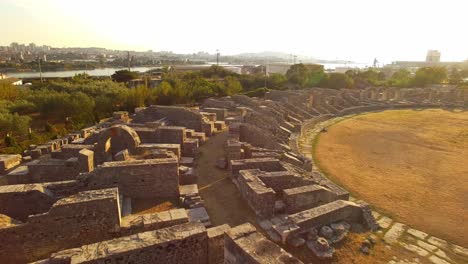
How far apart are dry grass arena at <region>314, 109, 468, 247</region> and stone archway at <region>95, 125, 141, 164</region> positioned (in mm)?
9572

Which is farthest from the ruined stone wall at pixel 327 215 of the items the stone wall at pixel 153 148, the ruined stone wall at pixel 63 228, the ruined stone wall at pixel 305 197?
the stone wall at pixel 153 148

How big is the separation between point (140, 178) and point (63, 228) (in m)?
2.64

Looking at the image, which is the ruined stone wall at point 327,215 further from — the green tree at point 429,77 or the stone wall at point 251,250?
the green tree at point 429,77

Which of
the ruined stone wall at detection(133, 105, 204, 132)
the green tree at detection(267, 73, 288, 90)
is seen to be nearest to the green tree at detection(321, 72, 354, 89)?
the green tree at detection(267, 73, 288, 90)

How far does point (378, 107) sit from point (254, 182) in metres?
30.9

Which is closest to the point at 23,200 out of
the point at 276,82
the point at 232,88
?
the point at 232,88

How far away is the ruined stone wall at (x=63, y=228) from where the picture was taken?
6.69 metres

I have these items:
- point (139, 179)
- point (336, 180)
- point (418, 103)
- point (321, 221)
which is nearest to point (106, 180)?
point (139, 179)

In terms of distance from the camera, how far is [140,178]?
9.07 metres

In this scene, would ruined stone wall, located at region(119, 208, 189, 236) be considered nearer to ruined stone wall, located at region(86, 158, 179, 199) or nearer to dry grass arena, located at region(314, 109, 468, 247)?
ruined stone wall, located at region(86, 158, 179, 199)

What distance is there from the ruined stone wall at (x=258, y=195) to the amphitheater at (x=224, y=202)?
0.04m

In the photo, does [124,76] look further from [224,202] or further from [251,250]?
[251,250]

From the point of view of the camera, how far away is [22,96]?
2686 cm

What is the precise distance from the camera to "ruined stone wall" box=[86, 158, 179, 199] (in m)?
8.77
